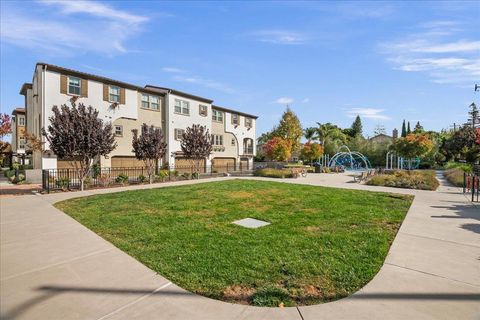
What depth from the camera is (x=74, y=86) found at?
71.2ft

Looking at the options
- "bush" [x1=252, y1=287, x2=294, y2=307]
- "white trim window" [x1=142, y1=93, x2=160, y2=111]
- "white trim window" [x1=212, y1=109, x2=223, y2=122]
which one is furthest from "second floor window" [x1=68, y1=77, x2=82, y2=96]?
"bush" [x1=252, y1=287, x2=294, y2=307]

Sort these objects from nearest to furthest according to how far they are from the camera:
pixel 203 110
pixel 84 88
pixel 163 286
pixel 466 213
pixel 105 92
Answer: pixel 163 286, pixel 466 213, pixel 84 88, pixel 105 92, pixel 203 110

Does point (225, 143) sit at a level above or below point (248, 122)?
below

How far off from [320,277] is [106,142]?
630 inches

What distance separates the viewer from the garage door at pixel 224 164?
3509 cm

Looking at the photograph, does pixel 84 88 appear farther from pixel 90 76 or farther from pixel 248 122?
pixel 248 122

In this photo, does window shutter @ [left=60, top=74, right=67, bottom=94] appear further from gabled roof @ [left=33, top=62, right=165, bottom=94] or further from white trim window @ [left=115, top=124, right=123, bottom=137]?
white trim window @ [left=115, top=124, right=123, bottom=137]

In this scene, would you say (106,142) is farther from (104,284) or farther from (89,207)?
(104,284)

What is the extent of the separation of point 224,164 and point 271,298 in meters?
33.5

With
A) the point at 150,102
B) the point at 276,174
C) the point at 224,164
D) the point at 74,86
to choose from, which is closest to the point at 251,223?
the point at 276,174

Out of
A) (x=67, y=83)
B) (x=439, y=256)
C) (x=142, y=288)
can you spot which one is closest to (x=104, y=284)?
(x=142, y=288)

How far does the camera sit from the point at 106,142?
16766 mm

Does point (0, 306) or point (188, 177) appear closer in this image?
point (0, 306)

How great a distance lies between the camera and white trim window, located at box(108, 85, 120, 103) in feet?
79.2
